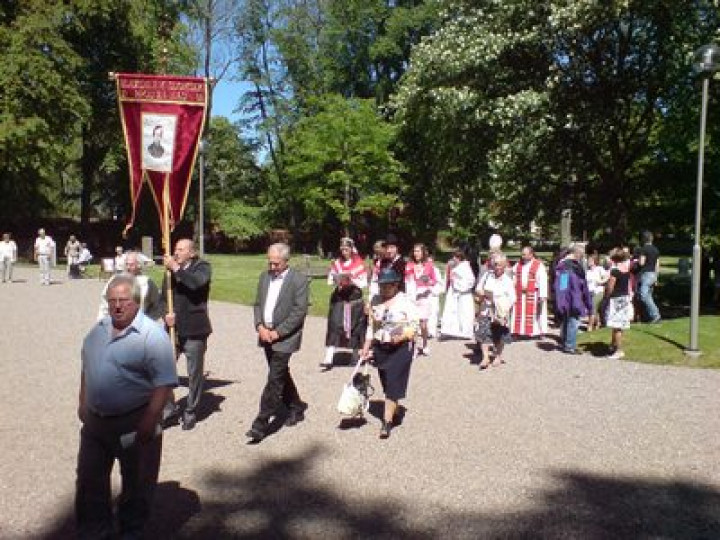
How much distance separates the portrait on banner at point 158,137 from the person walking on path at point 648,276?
33.6 feet

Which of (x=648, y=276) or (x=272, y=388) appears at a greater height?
(x=648, y=276)

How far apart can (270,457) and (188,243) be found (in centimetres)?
229

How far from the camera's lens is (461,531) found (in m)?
4.74

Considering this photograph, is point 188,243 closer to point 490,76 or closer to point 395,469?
point 395,469

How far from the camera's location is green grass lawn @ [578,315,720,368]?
1065 cm

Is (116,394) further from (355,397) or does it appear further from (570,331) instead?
(570,331)

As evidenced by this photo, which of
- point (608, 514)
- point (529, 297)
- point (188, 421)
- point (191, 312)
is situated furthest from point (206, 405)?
point (529, 297)

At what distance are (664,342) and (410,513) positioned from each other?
8.13 meters

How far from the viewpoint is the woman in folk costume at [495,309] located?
405 inches

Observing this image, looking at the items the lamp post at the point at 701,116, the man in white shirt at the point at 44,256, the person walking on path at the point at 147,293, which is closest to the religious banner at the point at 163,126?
the person walking on path at the point at 147,293

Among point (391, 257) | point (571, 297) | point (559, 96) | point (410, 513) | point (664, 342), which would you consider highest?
point (559, 96)

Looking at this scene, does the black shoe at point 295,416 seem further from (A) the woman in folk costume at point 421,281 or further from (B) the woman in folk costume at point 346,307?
(A) the woman in folk costume at point 421,281

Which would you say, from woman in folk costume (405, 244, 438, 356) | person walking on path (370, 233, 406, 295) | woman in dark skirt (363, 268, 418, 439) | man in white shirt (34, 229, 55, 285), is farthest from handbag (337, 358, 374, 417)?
man in white shirt (34, 229, 55, 285)

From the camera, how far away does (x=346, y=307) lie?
34.3 feet
